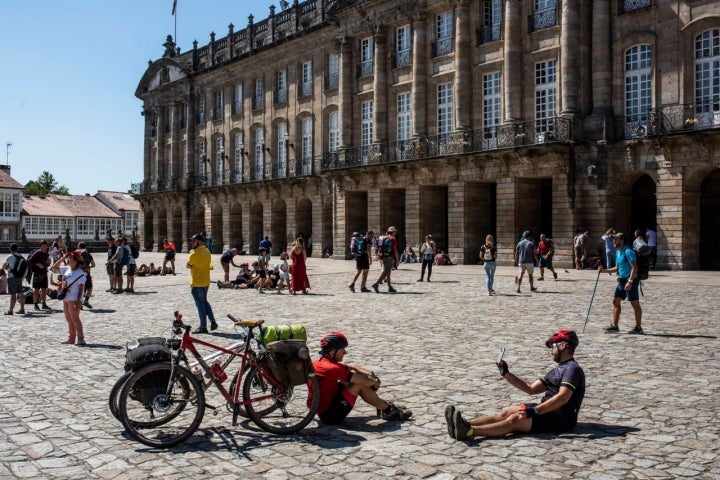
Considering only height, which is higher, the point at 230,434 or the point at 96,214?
the point at 96,214

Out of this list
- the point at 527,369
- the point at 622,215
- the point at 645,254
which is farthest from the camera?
the point at 622,215

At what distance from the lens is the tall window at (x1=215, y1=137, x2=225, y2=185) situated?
51969 millimetres

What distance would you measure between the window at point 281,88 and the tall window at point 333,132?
16.7 ft

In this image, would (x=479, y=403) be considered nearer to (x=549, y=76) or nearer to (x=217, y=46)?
(x=549, y=76)

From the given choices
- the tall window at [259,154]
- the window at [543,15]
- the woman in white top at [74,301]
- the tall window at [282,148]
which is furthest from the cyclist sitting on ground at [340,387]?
the tall window at [259,154]

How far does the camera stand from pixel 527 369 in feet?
29.9

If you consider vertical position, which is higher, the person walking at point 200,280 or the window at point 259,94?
the window at point 259,94

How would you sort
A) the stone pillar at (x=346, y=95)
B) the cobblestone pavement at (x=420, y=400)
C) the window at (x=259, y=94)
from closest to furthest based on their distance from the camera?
the cobblestone pavement at (x=420, y=400) → the stone pillar at (x=346, y=95) → the window at (x=259, y=94)

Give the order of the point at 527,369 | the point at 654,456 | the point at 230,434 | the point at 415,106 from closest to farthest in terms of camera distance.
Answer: the point at 654,456 → the point at 230,434 → the point at 527,369 → the point at 415,106

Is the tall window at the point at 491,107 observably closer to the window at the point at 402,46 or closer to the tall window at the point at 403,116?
the tall window at the point at 403,116

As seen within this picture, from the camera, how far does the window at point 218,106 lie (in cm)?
5228

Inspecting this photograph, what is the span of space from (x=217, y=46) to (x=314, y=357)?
46272mm

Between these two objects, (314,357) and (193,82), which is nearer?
(314,357)

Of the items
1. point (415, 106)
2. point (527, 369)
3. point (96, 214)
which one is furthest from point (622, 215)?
point (96, 214)
